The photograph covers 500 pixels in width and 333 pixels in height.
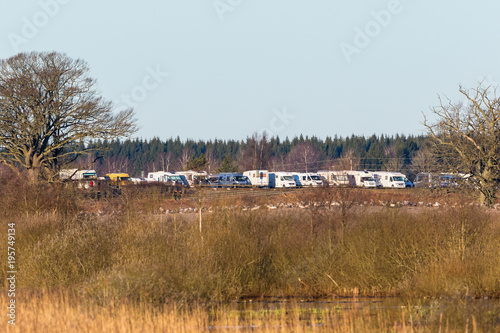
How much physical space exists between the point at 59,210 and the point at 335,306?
1425 cm

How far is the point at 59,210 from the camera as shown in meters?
27.2

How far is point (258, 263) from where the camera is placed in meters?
22.4

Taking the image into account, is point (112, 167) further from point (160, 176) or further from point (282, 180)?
point (282, 180)

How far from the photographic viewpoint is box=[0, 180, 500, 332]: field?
1705cm

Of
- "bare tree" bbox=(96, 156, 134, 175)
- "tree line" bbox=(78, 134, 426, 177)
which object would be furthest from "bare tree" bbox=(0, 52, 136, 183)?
"bare tree" bbox=(96, 156, 134, 175)

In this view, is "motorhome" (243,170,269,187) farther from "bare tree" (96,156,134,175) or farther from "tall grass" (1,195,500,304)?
"bare tree" (96,156,134,175)

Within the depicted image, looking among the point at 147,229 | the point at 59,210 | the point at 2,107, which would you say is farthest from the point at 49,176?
the point at 147,229

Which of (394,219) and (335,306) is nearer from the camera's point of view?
(335,306)

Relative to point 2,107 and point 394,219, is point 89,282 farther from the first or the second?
point 2,107

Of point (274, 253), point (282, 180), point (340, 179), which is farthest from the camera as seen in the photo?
point (282, 180)

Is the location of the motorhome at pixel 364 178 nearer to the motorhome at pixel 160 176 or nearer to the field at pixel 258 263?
the motorhome at pixel 160 176

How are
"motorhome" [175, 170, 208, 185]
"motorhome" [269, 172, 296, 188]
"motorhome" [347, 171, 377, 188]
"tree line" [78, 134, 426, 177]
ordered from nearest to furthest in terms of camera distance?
1. "motorhome" [175, 170, 208, 185]
2. "motorhome" [269, 172, 296, 188]
3. "motorhome" [347, 171, 377, 188]
4. "tree line" [78, 134, 426, 177]

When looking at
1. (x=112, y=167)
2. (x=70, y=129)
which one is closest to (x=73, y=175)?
(x=70, y=129)

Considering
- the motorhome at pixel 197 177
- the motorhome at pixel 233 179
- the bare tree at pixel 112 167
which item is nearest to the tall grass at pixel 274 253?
the motorhome at pixel 197 177
